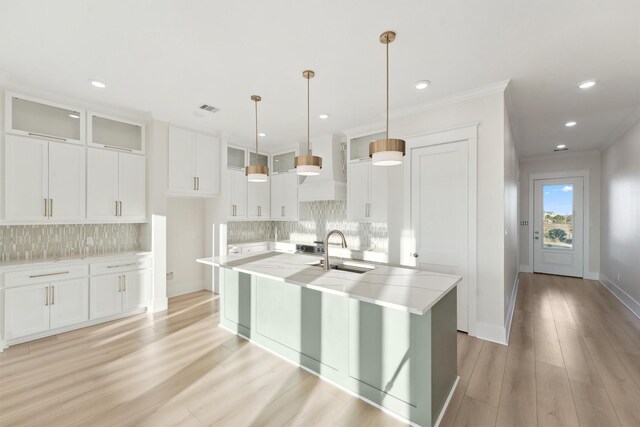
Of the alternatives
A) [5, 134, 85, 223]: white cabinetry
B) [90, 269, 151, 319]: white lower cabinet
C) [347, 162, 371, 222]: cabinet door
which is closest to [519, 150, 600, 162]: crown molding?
[347, 162, 371, 222]: cabinet door

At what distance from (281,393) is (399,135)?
3196 millimetres

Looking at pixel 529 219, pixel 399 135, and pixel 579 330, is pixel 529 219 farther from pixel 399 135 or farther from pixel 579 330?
pixel 399 135

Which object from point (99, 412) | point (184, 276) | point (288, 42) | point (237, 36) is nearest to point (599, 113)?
point (288, 42)

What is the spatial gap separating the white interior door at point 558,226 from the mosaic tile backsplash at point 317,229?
15.0 feet

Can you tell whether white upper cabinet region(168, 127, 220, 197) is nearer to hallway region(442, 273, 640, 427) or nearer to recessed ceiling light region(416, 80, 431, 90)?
recessed ceiling light region(416, 80, 431, 90)

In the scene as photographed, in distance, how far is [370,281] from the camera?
2.24m

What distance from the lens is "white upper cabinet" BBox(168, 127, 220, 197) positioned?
4.30 m

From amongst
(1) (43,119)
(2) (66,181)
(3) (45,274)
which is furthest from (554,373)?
(1) (43,119)

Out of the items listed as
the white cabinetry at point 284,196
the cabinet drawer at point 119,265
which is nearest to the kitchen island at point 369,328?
the cabinet drawer at point 119,265

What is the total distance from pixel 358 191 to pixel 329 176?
62cm

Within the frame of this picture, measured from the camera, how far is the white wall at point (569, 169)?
6.06m

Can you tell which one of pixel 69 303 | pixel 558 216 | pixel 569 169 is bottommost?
pixel 69 303

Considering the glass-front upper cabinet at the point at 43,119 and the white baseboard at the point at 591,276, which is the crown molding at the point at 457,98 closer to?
the glass-front upper cabinet at the point at 43,119

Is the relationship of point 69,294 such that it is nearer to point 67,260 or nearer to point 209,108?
point 67,260
